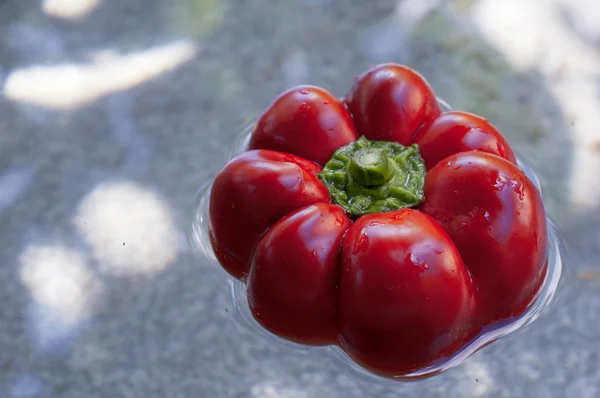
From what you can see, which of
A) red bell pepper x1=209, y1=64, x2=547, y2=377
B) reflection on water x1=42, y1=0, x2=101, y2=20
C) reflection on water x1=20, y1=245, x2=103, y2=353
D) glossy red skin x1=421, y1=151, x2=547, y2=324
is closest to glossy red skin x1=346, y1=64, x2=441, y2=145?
red bell pepper x1=209, y1=64, x2=547, y2=377

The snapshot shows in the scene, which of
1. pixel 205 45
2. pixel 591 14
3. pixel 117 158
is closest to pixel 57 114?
pixel 117 158

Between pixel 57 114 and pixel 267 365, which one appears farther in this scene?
pixel 57 114

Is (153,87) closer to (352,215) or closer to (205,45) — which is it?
(205,45)

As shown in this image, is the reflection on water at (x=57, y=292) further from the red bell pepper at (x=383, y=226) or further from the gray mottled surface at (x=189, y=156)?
the red bell pepper at (x=383, y=226)

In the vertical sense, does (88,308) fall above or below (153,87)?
below

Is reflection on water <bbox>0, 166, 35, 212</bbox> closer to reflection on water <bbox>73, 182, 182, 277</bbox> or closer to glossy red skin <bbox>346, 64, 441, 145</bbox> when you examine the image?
reflection on water <bbox>73, 182, 182, 277</bbox>

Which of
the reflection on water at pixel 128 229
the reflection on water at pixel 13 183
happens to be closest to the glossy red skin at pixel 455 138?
the reflection on water at pixel 128 229

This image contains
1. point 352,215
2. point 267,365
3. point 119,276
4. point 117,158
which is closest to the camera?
point 352,215
